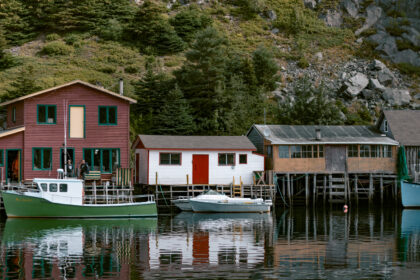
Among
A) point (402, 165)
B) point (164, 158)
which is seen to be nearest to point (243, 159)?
point (164, 158)

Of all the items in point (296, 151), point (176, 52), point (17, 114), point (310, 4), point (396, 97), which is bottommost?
point (296, 151)

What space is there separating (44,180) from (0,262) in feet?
55.0

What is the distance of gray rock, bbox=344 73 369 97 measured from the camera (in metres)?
87.7

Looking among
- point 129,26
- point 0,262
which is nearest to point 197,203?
point 0,262

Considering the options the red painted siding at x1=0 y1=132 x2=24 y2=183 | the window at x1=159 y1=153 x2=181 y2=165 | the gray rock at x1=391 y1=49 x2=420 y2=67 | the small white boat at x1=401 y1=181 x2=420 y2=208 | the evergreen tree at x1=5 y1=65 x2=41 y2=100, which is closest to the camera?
the red painted siding at x1=0 y1=132 x2=24 y2=183

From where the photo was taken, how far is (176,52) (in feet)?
318

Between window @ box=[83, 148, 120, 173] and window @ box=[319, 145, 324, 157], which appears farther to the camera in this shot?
window @ box=[319, 145, 324, 157]

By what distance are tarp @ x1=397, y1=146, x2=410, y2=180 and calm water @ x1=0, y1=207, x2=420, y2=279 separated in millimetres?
11235

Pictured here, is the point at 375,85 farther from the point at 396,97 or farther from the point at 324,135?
the point at 324,135

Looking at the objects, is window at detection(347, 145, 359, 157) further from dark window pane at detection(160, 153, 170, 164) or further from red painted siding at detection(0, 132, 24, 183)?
red painted siding at detection(0, 132, 24, 183)

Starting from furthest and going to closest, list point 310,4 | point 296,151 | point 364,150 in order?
1. point 310,4
2. point 364,150
3. point 296,151

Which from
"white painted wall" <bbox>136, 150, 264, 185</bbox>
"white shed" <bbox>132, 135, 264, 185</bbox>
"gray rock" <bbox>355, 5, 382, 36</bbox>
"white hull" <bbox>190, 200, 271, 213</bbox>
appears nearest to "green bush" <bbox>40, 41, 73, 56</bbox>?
"white shed" <bbox>132, 135, 264, 185</bbox>

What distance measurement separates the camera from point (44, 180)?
1751 inches

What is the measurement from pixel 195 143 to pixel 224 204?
7.06 metres
